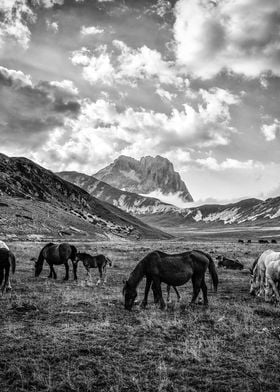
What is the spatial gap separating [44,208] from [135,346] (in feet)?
396

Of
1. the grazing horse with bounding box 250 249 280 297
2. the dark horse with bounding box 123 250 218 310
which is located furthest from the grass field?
the grazing horse with bounding box 250 249 280 297

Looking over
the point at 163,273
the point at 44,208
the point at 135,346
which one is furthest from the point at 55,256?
the point at 44,208

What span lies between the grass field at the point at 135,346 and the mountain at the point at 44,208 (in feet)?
235

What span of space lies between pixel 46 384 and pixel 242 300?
40.8 ft

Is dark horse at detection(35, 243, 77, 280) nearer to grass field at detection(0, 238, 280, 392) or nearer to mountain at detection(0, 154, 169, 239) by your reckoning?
grass field at detection(0, 238, 280, 392)

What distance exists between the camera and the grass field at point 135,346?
6.82 m

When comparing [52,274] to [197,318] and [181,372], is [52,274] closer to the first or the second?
[197,318]

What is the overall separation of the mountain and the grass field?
7175 cm

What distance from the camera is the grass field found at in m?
6.82

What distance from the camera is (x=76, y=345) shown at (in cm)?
895

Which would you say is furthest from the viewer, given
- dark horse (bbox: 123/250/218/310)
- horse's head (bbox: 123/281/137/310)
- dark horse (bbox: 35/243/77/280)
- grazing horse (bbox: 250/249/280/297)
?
dark horse (bbox: 35/243/77/280)

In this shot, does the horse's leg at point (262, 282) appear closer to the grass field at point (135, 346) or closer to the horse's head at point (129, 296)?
the grass field at point (135, 346)

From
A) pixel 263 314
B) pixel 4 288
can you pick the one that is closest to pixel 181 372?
pixel 263 314

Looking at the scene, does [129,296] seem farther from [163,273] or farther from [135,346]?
[135,346]
